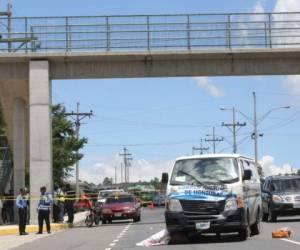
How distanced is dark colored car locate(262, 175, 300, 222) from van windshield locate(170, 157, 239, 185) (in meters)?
10.8

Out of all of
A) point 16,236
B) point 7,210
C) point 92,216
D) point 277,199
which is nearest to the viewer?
point 16,236

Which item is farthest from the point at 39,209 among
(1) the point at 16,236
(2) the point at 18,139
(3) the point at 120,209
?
(2) the point at 18,139

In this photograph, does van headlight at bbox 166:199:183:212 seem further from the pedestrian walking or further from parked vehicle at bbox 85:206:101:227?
the pedestrian walking

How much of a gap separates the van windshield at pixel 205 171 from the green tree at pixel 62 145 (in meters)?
38.9

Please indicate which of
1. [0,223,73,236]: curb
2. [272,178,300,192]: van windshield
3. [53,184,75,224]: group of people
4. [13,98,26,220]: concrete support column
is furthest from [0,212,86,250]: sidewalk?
[13,98,26,220]: concrete support column

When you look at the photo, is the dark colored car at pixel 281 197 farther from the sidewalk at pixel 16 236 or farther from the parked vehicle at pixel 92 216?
the sidewalk at pixel 16 236

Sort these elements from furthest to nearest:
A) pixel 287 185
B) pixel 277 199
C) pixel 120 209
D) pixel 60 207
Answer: pixel 120 209, pixel 60 207, pixel 287 185, pixel 277 199

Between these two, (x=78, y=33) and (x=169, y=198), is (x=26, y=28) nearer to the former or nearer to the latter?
(x=78, y=33)

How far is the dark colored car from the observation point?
29.7 metres

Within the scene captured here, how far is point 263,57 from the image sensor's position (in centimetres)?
3753

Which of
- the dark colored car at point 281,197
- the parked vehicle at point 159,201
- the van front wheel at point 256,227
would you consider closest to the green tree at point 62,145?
the parked vehicle at point 159,201

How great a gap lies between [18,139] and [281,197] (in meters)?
18.1

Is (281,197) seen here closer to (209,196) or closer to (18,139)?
(209,196)

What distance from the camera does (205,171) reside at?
19.4 meters
